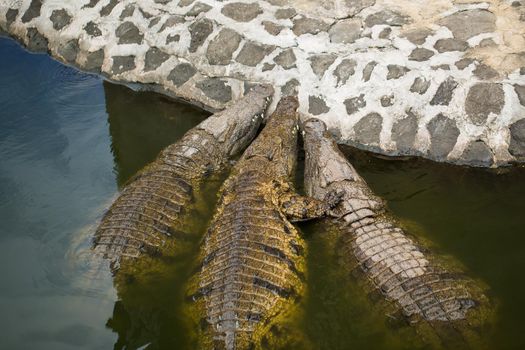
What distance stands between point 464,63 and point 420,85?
61 centimetres

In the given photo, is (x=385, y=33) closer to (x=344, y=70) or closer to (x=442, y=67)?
(x=344, y=70)

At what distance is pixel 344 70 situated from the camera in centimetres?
701

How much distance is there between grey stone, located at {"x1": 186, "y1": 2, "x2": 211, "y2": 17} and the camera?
26.4 feet

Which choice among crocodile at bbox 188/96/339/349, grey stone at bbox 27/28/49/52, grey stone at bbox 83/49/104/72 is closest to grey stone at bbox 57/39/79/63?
grey stone at bbox 83/49/104/72

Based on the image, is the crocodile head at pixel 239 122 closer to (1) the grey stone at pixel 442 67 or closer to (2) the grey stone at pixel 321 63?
(2) the grey stone at pixel 321 63

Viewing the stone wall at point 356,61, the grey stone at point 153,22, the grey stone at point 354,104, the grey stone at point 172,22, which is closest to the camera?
the stone wall at point 356,61

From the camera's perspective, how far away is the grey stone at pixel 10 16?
9523mm

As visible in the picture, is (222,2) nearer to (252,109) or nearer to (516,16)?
(252,109)

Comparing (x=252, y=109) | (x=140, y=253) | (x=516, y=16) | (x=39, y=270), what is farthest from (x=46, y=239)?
(x=516, y=16)

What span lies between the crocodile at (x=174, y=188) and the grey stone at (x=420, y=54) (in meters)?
1.95

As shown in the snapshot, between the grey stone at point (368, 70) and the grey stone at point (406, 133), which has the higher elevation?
the grey stone at point (368, 70)

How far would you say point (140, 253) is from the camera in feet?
17.1

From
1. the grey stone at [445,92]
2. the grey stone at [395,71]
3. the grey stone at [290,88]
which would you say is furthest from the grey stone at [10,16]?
the grey stone at [445,92]

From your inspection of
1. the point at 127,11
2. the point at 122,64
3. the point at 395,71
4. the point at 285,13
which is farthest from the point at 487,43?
the point at 127,11
